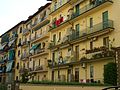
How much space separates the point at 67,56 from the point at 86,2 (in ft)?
29.7

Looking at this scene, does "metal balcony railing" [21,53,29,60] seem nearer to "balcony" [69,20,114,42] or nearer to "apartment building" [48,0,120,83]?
"apartment building" [48,0,120,83]

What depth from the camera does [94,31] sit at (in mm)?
37750

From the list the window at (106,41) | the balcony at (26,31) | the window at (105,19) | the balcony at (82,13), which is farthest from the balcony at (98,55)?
the balcony at (26,31)

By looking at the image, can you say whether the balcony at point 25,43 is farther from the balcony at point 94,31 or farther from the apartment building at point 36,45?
the balcony at point 94,31

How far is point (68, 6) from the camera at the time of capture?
47.7 m

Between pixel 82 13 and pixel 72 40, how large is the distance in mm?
4450

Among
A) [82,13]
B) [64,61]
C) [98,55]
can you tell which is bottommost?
[64,61]

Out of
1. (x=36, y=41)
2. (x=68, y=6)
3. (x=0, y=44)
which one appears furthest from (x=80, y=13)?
(x=0, y=44)

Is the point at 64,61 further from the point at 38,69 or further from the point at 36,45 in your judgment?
the point at 36,45

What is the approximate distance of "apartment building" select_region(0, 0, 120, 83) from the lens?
3578 centimetres

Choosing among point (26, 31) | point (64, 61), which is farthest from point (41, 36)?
point (64, 61)

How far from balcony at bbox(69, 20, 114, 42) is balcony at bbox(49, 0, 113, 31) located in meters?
2.37

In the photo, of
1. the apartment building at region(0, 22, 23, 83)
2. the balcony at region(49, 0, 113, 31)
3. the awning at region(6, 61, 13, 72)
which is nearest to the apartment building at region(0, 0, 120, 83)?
the balcony at region(49, 0, 113, 31)

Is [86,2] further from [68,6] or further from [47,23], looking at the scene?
[47,23]
